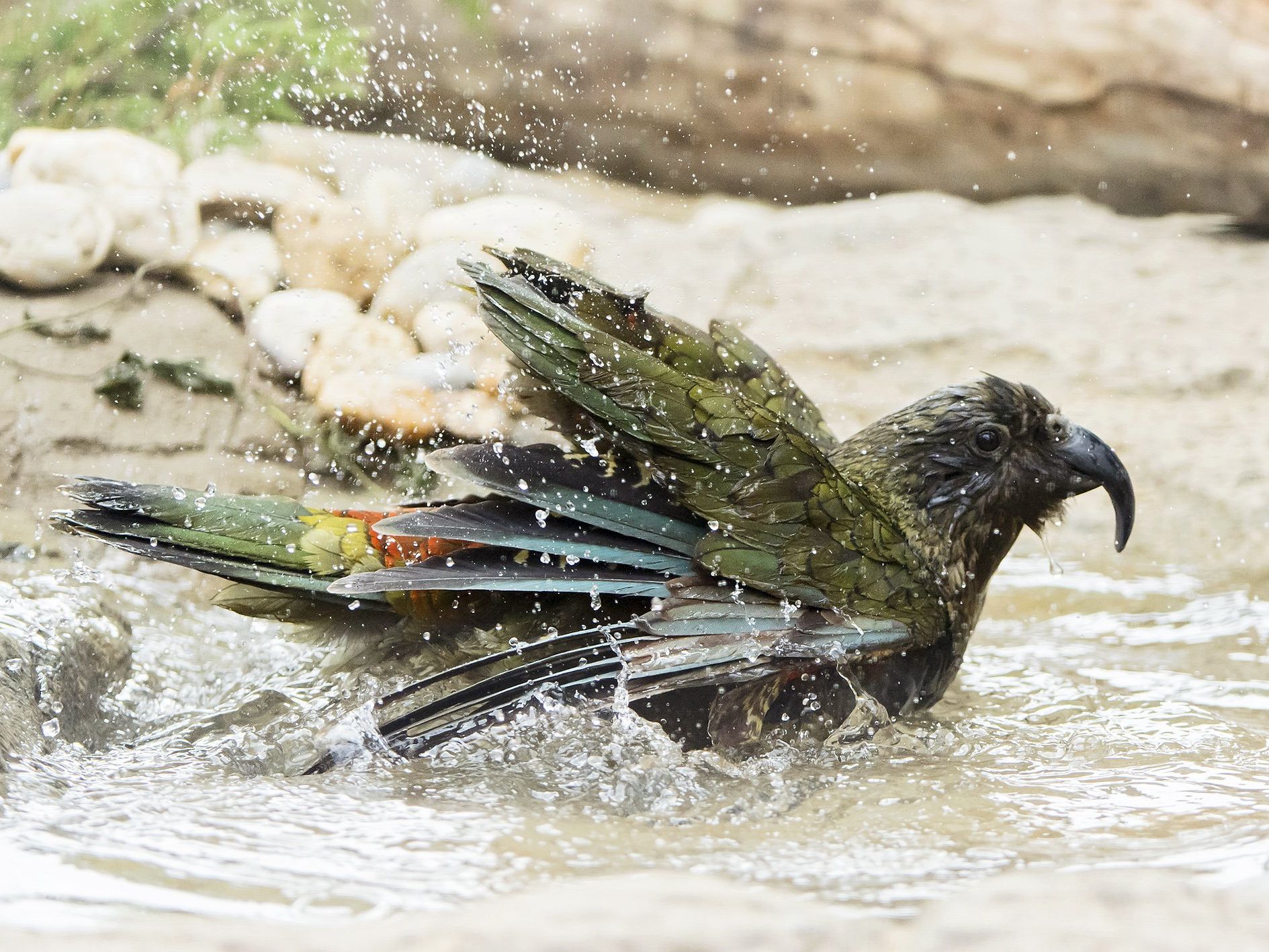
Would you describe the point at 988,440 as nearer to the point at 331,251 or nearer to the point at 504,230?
the point at 504,230

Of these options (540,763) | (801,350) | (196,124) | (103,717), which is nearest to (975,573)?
(540,763)

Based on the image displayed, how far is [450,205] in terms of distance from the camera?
5.77m

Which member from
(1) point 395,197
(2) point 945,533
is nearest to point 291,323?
(1) point 395,197

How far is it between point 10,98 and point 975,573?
4433 mm

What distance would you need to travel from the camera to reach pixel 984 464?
9.85 ft

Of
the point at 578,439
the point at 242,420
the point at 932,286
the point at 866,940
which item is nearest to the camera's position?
the point at 866,940

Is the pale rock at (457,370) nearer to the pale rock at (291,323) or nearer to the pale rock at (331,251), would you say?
the pale rock at (291,323)

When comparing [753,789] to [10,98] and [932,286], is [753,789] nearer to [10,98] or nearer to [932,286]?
[932,286]

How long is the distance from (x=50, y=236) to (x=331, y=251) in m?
1.11

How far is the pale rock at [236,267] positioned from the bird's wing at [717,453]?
2.65m

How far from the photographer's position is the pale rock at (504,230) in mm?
5426

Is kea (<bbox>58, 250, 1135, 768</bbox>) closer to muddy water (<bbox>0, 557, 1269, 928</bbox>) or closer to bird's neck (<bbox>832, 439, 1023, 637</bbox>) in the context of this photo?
bird's neck (<bbox>832, 439, 1023, 637</bbox>)

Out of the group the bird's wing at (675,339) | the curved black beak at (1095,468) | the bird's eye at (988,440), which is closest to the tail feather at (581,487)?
the bird's wing at (675,339)

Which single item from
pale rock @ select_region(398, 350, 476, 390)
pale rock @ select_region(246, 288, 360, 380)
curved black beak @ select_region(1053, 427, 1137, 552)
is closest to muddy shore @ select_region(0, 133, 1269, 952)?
pale rock @ select_region(246, 288, 360, 380)
